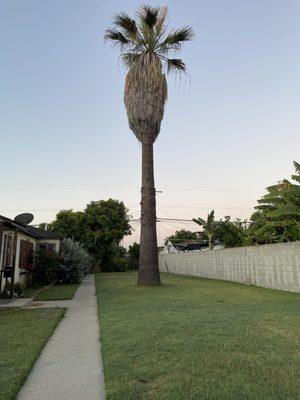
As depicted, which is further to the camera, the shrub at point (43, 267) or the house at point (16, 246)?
the shrub at point (43, 267)

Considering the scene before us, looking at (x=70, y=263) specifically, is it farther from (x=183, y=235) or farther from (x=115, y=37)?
(x=183, y=235)

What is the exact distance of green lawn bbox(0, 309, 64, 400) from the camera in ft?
15.6

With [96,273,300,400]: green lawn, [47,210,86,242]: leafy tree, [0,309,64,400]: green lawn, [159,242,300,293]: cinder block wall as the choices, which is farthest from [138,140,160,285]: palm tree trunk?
[47,210,86,242]: leafy tree

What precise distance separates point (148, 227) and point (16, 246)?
5905 millimetres

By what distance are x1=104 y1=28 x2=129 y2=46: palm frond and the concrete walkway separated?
14.6 m

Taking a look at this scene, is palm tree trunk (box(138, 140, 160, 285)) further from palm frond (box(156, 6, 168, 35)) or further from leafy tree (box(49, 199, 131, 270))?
leafy tree (box(49, 199, 131, 270))

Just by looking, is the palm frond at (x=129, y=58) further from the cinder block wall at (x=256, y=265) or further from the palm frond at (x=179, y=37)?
the cinder block wall at (x=256, y=265)

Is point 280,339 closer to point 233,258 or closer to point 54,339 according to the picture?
point 54,339

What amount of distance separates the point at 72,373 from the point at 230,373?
6.56 feet

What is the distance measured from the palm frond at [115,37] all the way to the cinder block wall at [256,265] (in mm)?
11683

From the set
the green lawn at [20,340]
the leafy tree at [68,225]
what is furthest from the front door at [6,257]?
the leafy tree at [68,225]

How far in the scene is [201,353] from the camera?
226 inches

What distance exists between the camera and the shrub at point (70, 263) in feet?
74.5

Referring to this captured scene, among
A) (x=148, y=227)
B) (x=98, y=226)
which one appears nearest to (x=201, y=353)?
(x=148, y=227)
